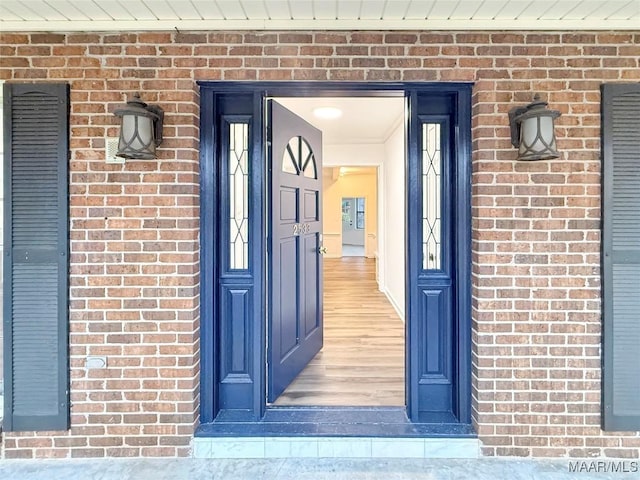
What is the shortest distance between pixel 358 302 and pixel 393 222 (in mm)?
1265

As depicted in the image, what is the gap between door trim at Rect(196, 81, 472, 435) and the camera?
226 cm

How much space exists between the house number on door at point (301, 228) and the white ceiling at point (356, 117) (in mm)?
1116

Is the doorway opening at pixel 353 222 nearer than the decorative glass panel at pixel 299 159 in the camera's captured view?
No

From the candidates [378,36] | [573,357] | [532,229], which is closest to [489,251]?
[532,229]

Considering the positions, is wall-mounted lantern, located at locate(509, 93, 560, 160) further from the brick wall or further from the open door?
the open door

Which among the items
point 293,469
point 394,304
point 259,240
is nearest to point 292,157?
point 259,240

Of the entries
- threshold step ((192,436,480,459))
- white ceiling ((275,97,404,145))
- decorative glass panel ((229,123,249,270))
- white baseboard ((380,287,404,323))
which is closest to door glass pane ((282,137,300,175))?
decorative glass panel ((229,123,249,270))

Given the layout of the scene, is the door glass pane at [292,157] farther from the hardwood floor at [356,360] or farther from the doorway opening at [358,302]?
the hardwood floor at [356,360]

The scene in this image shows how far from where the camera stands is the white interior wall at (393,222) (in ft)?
16.0

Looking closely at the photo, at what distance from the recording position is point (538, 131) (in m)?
1.99

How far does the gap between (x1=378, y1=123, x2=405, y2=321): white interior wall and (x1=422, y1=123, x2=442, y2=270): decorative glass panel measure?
204 centimetres
